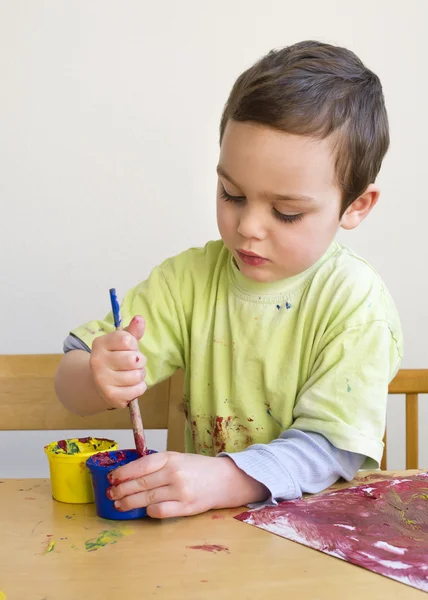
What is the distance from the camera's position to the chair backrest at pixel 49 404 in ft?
3.34

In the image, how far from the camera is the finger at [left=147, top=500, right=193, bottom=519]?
662 millimetres

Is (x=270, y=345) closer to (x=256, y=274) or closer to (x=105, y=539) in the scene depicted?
(x=256, y=274)

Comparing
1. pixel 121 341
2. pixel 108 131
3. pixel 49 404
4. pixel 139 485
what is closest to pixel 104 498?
Result: pixel 139 485

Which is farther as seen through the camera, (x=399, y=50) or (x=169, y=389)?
(x=399, y=50)

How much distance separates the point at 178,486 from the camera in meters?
0.68

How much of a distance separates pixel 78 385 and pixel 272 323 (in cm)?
23

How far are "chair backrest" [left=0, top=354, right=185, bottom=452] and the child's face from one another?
0.30m

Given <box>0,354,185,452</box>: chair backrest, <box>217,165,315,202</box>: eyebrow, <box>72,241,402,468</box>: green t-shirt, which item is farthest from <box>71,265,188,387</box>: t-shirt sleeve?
<box>217,165,315,202</box>: eyebrow

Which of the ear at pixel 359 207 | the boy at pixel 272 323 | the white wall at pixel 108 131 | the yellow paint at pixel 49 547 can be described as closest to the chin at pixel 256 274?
the boy at pixel 272 323

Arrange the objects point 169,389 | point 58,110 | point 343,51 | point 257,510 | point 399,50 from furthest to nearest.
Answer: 1. point 399,50
2. point 58,110
3. point 169,389
4. point 343,51
5. point 257,510

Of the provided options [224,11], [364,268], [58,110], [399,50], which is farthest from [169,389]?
[399,50]

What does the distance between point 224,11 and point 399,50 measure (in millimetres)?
357

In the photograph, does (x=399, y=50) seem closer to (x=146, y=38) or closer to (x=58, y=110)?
(x=146, y=38)

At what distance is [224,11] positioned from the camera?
4.68 ft
